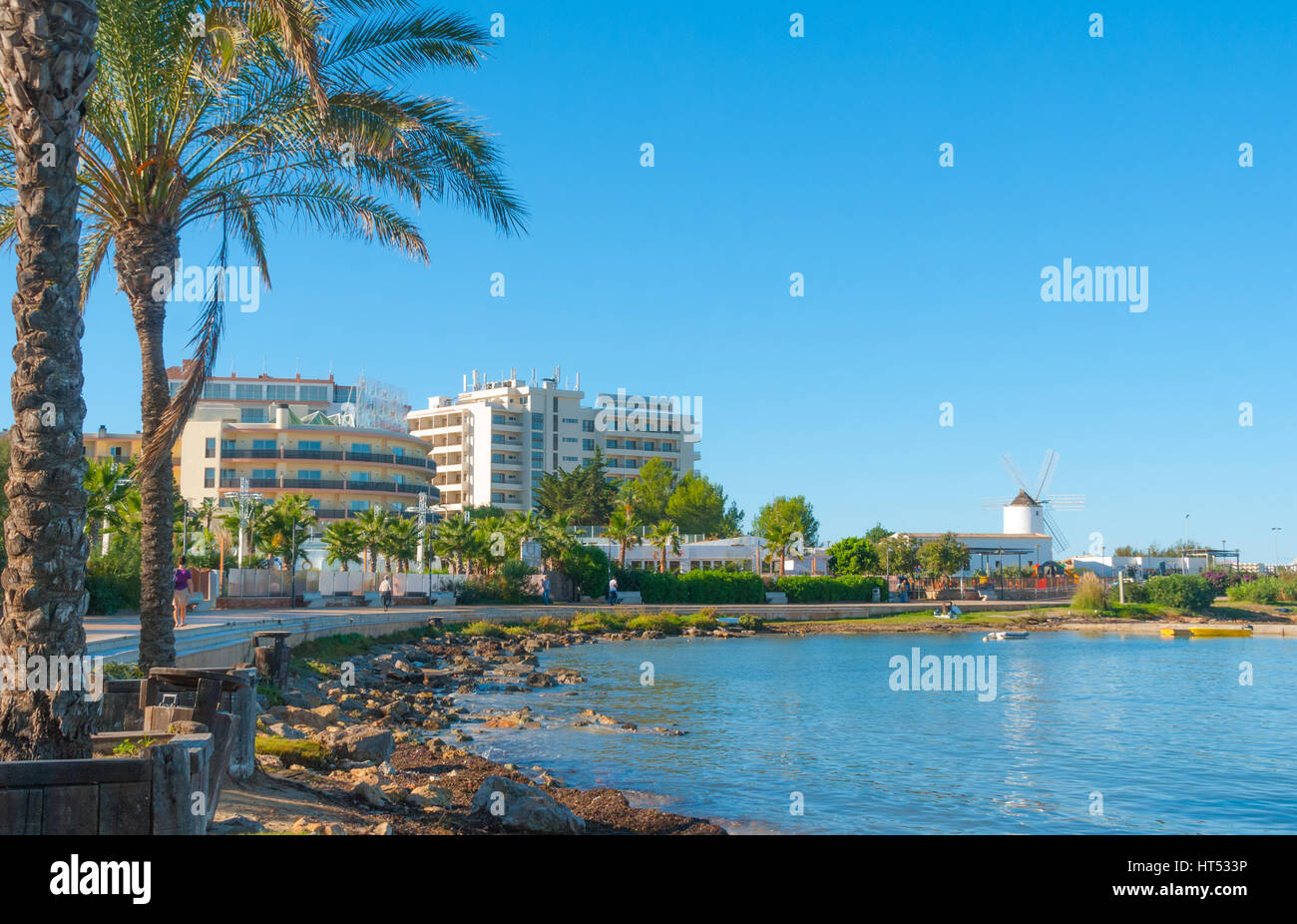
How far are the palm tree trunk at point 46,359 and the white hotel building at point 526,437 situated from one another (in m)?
117

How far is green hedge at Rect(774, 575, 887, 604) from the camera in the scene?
71.2 meters

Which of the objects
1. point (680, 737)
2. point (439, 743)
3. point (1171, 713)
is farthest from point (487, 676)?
point (1171, 713)

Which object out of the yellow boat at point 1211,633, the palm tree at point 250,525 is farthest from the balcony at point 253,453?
the yellow boat at point 1211,633

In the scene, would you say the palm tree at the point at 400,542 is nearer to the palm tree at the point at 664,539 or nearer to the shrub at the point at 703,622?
the shrub at the point at 703,622

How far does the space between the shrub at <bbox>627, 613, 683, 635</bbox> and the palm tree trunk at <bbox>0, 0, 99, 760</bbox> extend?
149ft

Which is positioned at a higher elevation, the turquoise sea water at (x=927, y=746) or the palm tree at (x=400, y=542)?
the palm tree at (x=400, y=542)

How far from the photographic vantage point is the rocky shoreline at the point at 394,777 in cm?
973

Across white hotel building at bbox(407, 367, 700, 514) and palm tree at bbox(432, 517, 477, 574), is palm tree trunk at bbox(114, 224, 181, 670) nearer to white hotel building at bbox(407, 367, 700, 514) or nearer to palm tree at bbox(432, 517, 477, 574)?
palm tree at bbox(432, 517, 477, 574)

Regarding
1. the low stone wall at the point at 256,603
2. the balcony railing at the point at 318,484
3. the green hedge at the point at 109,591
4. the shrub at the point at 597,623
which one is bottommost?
the shrub at the point at 597,623

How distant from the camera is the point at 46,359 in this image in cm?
720

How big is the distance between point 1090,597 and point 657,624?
31447 mm

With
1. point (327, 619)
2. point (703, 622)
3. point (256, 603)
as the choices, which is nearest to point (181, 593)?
point (327, 619)

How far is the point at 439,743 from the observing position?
17.6 metres
